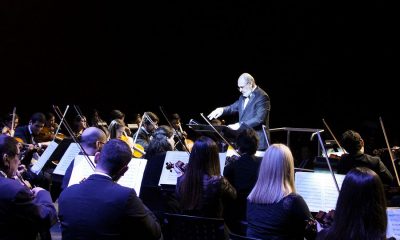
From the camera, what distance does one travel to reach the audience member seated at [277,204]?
2.80 m

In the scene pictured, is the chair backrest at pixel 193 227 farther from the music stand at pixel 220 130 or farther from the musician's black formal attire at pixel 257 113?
the musician's black formal attire at pixel 257 113

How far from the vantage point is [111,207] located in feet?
7.44

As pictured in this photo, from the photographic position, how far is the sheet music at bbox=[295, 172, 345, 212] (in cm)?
338

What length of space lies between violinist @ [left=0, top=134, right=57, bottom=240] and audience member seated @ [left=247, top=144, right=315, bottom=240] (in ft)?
3.79

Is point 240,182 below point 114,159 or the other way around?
below

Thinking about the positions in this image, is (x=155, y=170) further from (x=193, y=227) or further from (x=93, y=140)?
(x=193, y=227)

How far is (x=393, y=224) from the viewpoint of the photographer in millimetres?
2402

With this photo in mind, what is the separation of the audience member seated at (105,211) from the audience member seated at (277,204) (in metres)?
0.74

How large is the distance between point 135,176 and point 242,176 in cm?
91

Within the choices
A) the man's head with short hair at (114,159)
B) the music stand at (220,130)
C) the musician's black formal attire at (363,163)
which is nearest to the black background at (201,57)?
the music stand at (220,130)

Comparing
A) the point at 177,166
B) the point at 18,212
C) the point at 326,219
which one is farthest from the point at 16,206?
the point at 177,166

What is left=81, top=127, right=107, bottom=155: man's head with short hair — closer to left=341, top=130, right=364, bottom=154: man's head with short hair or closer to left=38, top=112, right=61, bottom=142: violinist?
left=341, top=130, right=364, bottom=154: man's head with short hair

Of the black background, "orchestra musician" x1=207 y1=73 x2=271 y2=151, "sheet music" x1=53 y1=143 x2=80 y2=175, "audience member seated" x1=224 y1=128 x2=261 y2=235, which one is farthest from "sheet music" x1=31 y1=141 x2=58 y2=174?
the black background

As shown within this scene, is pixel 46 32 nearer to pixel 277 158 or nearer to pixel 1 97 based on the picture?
pixel 1 97
